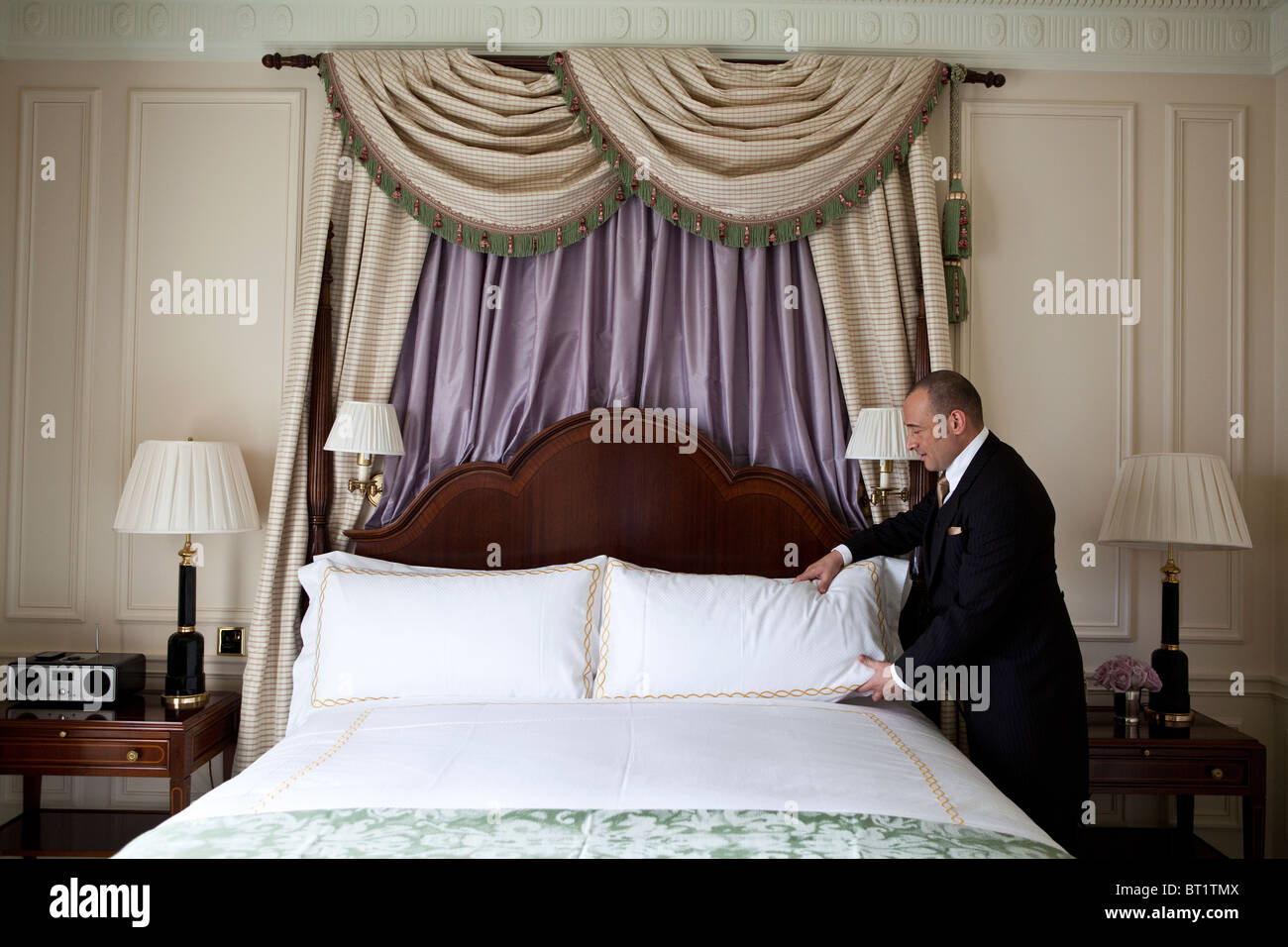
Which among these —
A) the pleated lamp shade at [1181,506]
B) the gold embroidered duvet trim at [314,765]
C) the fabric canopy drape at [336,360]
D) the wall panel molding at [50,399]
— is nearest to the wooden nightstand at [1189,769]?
the pleated lamp shade at [1181,506]

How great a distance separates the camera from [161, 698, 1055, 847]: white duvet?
1785 millimetres

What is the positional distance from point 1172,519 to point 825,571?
3.44ft

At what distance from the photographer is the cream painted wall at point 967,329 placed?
3.11 meters

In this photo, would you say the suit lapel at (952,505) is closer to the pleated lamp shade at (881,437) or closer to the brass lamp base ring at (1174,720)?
the pleated lamp shade at (881,437)

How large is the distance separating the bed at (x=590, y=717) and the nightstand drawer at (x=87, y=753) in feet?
1.38

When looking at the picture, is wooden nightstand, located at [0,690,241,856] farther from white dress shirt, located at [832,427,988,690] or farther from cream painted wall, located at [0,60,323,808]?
white dress shirt, located at [832,427,988,690]

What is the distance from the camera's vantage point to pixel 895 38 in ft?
10.2

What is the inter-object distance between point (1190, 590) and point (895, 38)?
2.14 m

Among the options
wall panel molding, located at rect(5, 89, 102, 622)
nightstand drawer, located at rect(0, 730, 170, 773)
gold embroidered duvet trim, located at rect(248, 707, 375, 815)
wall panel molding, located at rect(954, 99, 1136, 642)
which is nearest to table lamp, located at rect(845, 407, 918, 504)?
wall panel molding, located at rect(954, 99, 1136, 642)

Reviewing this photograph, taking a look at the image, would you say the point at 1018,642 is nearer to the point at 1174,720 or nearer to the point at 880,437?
the point at 880,437

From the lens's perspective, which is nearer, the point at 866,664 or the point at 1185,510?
the point at 866,664

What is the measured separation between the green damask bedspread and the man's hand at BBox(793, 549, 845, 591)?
98cm

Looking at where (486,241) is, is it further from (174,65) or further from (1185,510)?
(1185,510)
